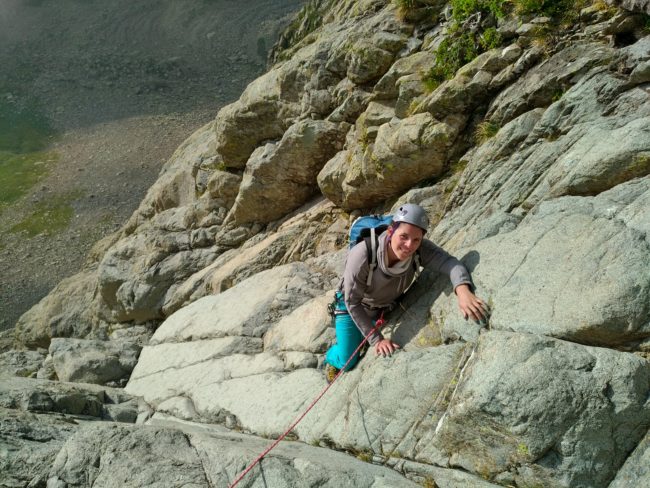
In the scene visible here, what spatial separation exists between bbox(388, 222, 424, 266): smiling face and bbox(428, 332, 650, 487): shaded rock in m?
2.28

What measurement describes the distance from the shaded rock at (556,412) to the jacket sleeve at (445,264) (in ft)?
5.87

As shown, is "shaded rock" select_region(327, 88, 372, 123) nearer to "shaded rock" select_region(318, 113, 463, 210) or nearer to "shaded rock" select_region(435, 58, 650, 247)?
"shaded rock" select_region(318, 113, 463, 210)

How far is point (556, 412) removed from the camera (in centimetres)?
592

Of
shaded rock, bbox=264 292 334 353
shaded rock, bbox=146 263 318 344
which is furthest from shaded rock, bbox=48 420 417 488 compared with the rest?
shaded rock, bbox=146 263 318 344

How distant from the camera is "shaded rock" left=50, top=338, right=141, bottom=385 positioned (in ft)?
51.8

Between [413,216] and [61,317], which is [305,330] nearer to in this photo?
[413,216]

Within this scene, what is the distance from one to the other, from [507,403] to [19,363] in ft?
67.1

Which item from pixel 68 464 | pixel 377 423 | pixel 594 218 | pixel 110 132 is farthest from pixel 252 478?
pixel 110 132

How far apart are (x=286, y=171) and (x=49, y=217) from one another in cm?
3895

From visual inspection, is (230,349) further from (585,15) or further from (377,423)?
(585,15)

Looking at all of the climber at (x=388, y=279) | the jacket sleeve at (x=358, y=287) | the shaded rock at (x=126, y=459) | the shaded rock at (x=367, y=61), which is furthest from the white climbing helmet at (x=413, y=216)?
the shaded rock at (x=367, y=61)

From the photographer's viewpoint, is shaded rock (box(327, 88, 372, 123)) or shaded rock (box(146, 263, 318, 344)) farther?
shaded rock (box(327, 88, 372, 123))

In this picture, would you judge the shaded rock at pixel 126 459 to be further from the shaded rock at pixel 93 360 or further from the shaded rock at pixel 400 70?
the shaded rock at pixel 400 70

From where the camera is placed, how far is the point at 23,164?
5691 cm
